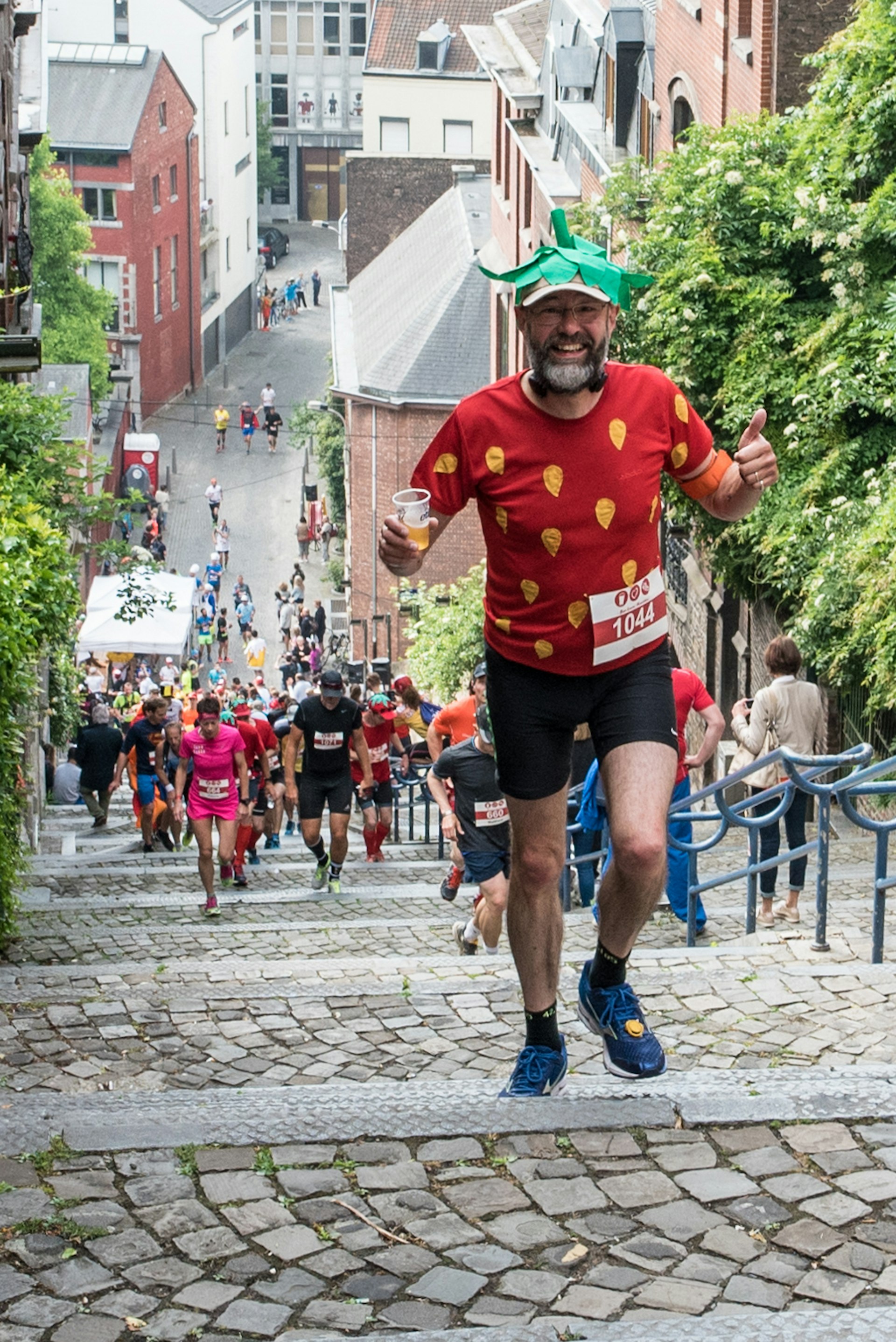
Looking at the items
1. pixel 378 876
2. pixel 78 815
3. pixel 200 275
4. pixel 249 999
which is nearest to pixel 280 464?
pixel 200 275

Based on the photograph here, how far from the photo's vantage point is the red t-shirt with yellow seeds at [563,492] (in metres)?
4.96

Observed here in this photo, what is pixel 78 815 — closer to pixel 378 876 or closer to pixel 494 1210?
pixel 378 876

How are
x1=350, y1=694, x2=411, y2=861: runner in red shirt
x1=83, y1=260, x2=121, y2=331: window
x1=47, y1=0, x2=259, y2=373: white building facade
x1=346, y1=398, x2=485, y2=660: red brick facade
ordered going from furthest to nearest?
1. x1=47, y1=0, x2=259, y2=373: white building facade
2. x1=83, y1=260, x2=121, y2=331: window
3. x1=346, y1=398, x2=485, y2=660: red brick facade
4. x1=350, y1=694, x2=411, y2=861: runner in red shirt

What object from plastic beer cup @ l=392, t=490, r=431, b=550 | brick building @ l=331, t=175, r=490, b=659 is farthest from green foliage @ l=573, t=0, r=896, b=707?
brick building @ l=331, t=175, r=490, b=659

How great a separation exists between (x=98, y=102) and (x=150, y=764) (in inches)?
1809

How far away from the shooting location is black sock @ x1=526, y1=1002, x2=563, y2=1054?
5473 mm

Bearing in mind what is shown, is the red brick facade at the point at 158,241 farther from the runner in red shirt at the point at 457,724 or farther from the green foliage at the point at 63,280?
the runner in red shirt at the point at 457,724

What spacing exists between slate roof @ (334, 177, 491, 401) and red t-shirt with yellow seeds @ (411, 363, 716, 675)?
3739 cm

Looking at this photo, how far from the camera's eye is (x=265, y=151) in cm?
8150

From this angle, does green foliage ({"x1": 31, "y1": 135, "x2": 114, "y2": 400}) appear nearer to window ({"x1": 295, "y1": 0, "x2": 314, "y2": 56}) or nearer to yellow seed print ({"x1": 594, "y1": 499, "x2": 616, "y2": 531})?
window ({"x1": 295, "y1": 0, "x2": 314, "y2": 56})

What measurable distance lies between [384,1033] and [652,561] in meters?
2.48

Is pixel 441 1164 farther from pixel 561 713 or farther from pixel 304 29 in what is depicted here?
pixel 304 29

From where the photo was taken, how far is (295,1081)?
6.43m

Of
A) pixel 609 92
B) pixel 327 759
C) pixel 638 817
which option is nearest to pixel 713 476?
pixel 638 817
